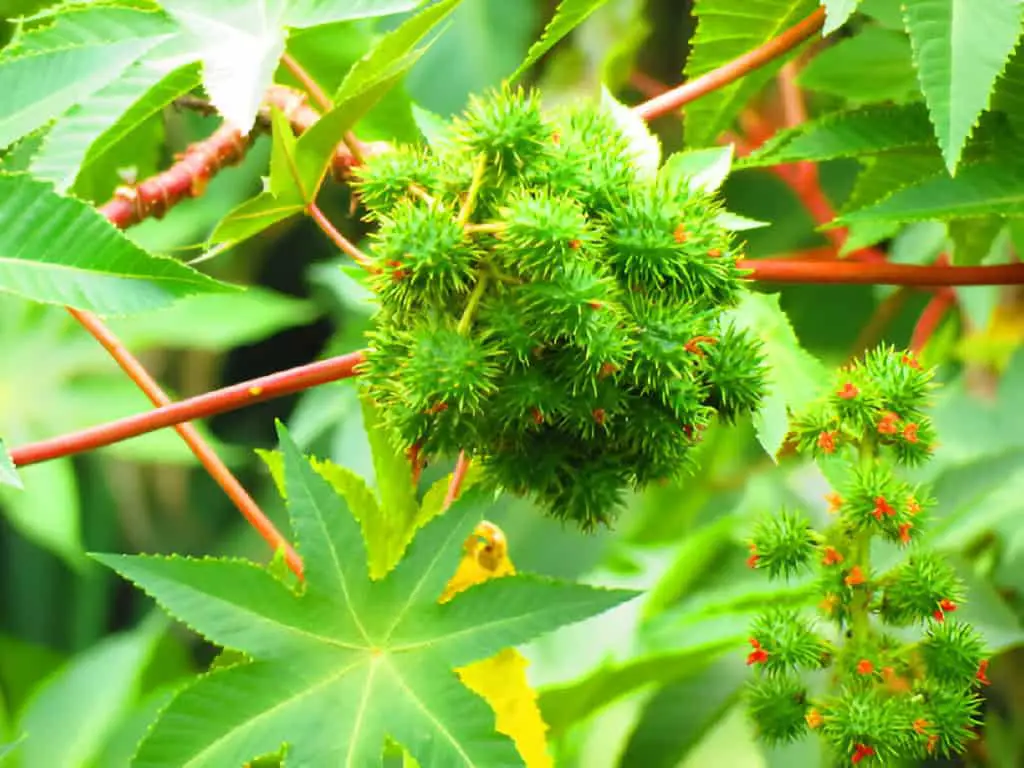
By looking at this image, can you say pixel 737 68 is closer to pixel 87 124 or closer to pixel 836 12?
pixel 836 12

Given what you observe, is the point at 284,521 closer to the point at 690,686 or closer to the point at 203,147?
the point at 690,686

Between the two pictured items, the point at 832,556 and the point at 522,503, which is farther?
the point at 522,503

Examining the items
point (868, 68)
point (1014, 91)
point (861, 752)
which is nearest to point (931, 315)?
point (868, 68)

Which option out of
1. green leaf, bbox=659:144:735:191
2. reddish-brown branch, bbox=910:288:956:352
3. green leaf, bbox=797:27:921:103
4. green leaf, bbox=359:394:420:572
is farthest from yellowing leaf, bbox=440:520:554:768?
reddish-brown branch, bbox=910:288:956:352

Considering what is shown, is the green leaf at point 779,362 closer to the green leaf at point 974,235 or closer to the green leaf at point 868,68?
the green leaf at point 974,235

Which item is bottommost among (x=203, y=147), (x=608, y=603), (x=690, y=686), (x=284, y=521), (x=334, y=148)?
(x=690, y=686)

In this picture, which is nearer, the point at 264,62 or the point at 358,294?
the point at 264,62

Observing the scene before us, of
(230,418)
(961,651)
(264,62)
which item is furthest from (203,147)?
(230,418)

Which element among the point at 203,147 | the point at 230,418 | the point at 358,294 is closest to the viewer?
the point at 203,147
